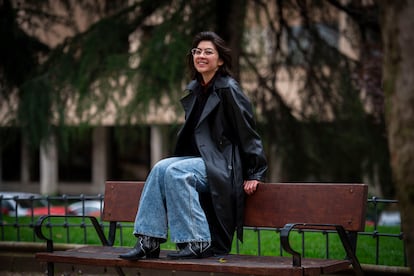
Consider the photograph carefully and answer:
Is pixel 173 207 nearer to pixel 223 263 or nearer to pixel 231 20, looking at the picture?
pixel 223 263

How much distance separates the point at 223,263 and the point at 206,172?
28.6 inches

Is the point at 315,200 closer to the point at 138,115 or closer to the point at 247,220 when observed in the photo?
the point at 247,220

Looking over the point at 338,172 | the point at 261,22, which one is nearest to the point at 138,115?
the point at 261,22

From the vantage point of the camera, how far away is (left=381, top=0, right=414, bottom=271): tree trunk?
3967 millimetres

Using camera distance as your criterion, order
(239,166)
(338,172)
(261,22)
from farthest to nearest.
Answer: (338,172)
(261,22)
(239,166)

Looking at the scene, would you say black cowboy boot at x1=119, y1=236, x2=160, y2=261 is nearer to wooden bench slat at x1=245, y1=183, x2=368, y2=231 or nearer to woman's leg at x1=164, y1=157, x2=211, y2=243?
woman's leg at x1=164, y1=157, x2=211, y2=243

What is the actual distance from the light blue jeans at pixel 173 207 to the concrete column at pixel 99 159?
35.4 m

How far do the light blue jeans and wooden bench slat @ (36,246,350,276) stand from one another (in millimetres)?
185

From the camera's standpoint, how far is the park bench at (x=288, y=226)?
5520 mm

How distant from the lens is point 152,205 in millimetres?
6004

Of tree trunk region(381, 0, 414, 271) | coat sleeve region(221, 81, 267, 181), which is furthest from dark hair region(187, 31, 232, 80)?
tree trunk region(381, 0, 414, 271)

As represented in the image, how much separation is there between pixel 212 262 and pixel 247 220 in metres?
0.71

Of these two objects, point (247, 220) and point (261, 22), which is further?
point (261, 22)

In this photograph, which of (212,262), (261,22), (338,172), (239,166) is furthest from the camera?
(338,172)
